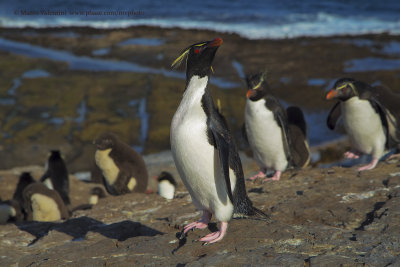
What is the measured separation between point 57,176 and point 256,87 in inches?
140

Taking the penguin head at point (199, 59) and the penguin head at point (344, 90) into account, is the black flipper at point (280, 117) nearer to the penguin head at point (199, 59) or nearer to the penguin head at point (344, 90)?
the penguin head at point (344, 90)

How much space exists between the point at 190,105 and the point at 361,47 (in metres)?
18.9

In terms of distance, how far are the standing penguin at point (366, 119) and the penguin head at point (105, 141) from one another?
3081 mm

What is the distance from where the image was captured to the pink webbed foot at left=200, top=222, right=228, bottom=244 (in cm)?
366

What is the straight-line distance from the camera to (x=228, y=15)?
3178 centimetres

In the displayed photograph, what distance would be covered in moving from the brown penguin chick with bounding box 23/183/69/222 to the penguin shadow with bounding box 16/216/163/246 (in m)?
1.07

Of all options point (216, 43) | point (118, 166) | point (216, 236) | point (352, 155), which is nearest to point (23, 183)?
point (118, 166)

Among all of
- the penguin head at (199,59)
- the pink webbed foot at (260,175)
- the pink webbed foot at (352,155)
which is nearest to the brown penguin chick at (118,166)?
the pink webbed foot at (260,175)

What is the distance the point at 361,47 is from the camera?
2123 centimetres

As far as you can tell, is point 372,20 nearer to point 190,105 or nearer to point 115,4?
point 115,4

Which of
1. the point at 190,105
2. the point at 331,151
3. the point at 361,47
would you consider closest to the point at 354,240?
the point at 190,105

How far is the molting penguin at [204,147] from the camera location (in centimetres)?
365

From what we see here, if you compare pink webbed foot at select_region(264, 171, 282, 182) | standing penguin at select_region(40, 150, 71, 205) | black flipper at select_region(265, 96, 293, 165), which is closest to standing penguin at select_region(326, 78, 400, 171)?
black flipper at select_region(265, 96, 293, 165)

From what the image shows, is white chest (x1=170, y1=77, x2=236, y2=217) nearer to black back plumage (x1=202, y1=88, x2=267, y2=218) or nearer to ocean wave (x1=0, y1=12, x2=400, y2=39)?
black back plumage (x1=202, y1=88, x2=267, y2=218)
